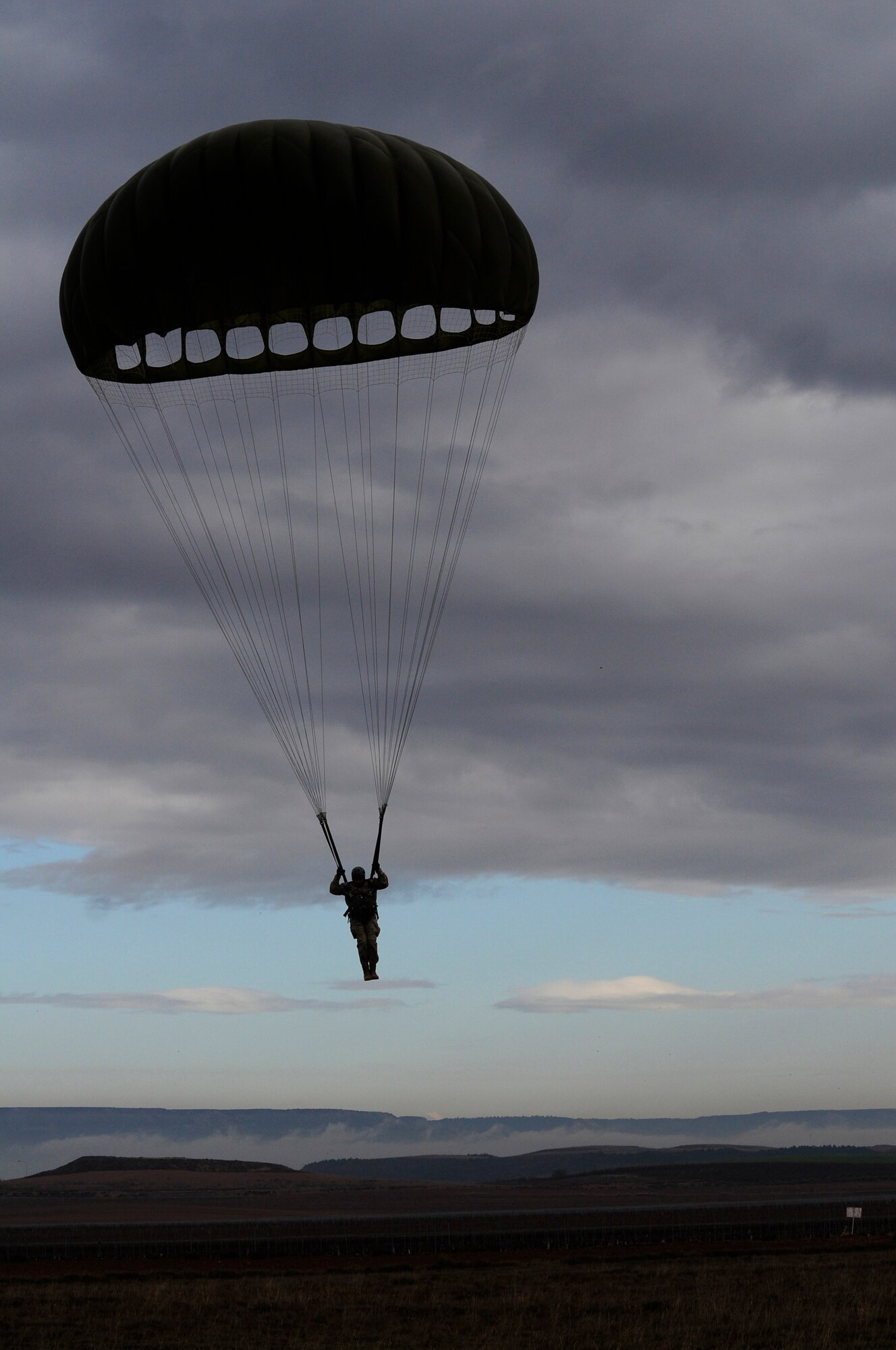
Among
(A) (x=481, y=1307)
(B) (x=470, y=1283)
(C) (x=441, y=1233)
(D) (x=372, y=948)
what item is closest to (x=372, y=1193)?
(C) (x=441, y=1233)

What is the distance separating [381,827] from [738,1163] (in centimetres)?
16779

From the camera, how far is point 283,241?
1007 inches

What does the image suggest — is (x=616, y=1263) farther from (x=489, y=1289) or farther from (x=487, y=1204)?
(x=487, y=1204)

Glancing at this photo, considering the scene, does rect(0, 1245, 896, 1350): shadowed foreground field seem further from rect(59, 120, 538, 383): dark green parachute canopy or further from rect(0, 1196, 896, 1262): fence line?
rect(59, 120, 538, 383): dark green parachute canopy

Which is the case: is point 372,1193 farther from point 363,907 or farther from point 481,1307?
point 363,907

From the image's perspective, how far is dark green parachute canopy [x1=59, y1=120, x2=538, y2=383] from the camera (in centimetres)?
2539

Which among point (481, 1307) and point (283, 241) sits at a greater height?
point (283, 241)

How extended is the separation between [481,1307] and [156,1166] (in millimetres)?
146991

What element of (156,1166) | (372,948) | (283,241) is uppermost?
(283,241)

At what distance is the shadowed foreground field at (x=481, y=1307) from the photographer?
26.3 m

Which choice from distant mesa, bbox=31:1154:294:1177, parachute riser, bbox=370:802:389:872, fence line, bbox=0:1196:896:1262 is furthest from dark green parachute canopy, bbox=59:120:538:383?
distant mesa, bbox=31:1154:294:1177

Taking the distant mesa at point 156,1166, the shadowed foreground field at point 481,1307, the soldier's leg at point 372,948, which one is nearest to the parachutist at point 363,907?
the soldier's leg at point 372,948

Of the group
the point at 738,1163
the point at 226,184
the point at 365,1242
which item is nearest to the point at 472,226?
the point at 226,184

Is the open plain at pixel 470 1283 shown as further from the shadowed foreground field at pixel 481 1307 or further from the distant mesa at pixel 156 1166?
the distant mesa at pixel 156 1166
